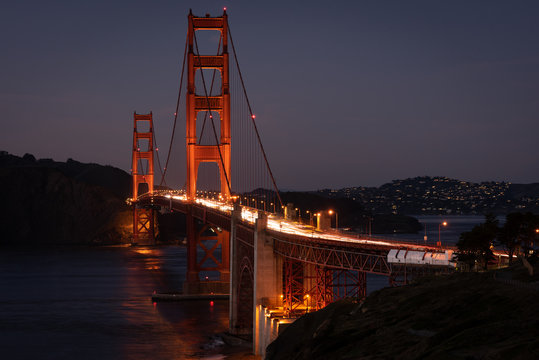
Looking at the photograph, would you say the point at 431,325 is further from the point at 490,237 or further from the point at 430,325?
the point at 490,237

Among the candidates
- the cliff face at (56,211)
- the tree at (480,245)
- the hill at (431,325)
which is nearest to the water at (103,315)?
the hill at (431,325)

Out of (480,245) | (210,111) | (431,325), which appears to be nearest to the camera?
(431,325)

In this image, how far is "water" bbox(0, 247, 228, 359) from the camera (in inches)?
1642

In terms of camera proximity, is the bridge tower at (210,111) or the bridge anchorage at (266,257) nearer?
the bridge anchorage at (266,257)

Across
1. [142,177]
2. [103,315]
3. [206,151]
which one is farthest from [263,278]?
[142,177]

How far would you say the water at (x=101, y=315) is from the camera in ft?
137

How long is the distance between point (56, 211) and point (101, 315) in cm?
11436

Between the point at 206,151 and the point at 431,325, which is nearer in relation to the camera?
the point at 431,325

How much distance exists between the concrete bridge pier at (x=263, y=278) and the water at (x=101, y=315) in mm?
4114

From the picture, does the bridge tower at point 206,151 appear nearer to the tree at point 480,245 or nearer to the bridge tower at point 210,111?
the bridge tower at point 210,111

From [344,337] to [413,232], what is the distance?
174 meters

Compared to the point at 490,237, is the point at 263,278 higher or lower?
lower

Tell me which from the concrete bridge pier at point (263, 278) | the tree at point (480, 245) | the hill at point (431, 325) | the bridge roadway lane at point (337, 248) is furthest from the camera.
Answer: the concrete bridge pier at point (263, 278)

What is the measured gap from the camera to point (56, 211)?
163 metres
